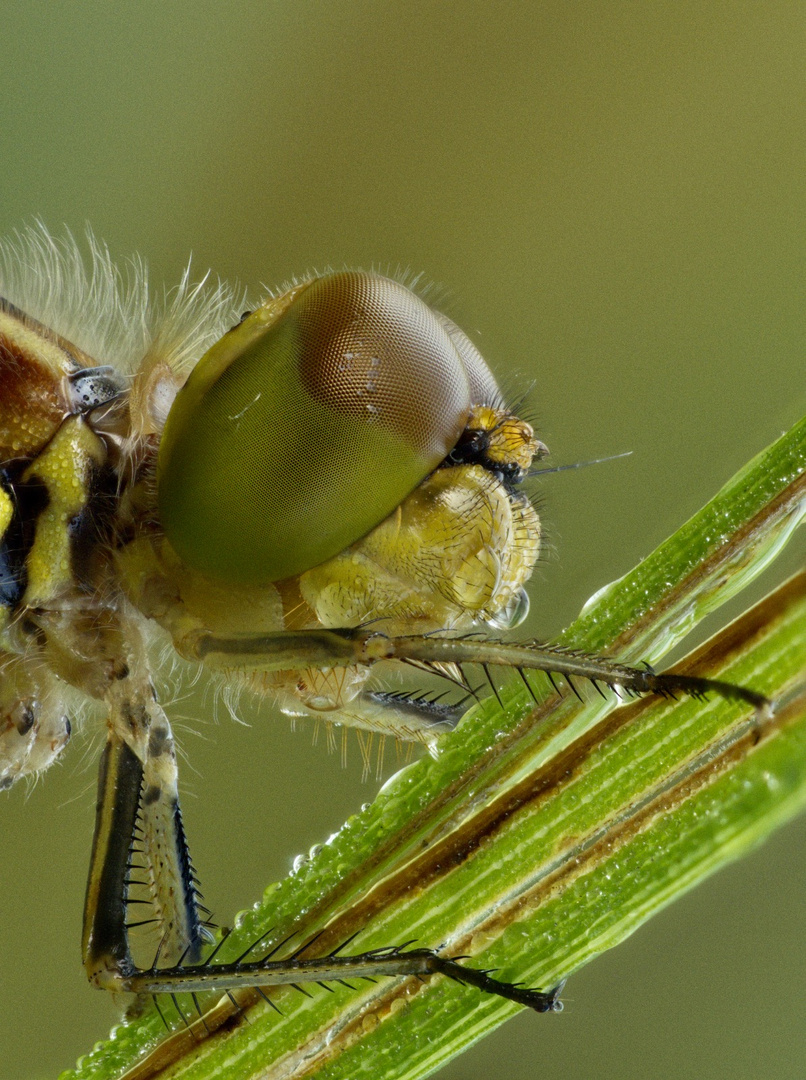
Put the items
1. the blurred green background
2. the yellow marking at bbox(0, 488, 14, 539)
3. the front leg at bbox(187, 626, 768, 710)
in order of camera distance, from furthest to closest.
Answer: the yellow marking at bbox(0, 488, 14, 539), the blurred green background, the front leg at bbox(187, 626, 768, 710)

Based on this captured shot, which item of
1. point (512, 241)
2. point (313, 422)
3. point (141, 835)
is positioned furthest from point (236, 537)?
point (512, 241)

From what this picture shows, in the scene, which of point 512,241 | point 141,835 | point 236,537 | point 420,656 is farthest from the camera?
point 512,241

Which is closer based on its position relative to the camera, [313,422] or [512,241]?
[313,422]

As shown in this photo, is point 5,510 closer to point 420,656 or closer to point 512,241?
point 420,656

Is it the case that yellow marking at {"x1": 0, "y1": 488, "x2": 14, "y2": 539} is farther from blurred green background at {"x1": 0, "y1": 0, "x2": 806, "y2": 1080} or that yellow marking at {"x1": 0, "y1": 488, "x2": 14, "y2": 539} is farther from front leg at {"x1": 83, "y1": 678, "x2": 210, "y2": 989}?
blurred green background at {"x1": 0, "y1": 0, "x2": 806, "y2": 1080}

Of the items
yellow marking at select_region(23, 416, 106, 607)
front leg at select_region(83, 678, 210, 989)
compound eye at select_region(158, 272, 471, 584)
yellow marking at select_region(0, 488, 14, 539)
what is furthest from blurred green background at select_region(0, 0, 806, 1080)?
yellow marking at select_region(0, 488, 14, 539)

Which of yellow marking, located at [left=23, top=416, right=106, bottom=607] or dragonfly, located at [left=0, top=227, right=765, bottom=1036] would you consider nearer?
dragonfly, located at [left=0, top=227, right=765, bottom=1036]

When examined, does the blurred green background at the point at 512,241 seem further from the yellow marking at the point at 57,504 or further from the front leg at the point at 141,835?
the yellow marking at the point at 57,504

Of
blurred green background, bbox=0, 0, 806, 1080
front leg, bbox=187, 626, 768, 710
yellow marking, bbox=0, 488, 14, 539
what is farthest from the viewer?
yellow marking, bbox=0, 488, 14, 539
